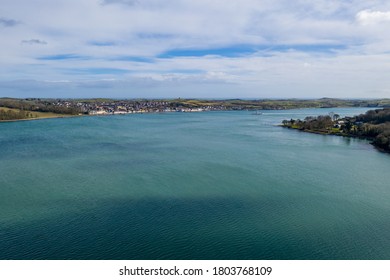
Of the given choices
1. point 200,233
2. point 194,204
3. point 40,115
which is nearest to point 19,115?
point 40,115

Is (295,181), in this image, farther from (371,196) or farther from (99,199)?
(99,199)

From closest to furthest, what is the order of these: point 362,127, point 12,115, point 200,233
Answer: point 200,233 → point 362,127 → point 12,115

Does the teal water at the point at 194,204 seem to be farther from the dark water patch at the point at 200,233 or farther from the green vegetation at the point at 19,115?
the green vegetation at the point at 19,115

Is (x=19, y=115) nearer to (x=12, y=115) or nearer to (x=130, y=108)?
(x=12, y=115)

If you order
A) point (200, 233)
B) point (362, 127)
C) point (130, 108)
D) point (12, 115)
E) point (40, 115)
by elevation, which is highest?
point (130, 108)

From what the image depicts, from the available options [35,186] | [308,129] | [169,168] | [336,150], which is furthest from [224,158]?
[308,129]

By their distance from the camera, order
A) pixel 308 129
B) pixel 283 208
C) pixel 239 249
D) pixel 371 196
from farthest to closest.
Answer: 1. pixel 308 129
2. pixel 371 196
3. pixel 283 208
4. pixel 239 249

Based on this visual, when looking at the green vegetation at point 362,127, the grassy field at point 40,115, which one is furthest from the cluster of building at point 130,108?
the green vegetation at point 362,127

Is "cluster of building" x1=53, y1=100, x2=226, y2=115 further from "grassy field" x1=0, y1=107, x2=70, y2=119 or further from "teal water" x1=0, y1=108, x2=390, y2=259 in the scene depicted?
"teal water" x1=0, y1=108, x2=390, y2=259

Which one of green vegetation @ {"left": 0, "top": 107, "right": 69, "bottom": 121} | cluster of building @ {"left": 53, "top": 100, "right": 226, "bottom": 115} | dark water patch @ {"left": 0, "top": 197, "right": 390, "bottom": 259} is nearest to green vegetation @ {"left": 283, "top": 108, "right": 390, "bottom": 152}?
dark water patch @ {"left": 0, "top": 197, "right": 390, "bottom": 259}
